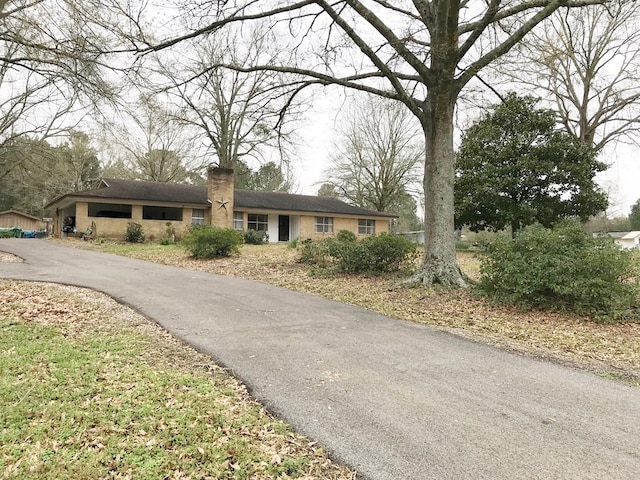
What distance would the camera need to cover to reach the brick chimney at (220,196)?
981 inches

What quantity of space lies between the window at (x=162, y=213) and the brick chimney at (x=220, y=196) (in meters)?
2.32

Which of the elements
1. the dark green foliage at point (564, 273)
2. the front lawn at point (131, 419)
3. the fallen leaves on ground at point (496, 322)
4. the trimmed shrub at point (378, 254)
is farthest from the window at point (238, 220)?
the front lawn at point (131, 419)

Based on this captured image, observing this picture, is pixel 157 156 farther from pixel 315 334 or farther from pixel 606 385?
pixel 606 385

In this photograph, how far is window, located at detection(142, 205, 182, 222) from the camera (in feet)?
82.1

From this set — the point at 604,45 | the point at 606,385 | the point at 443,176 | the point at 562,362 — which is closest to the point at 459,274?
the point at 443,176

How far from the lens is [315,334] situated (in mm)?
5496

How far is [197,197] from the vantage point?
26250 mm

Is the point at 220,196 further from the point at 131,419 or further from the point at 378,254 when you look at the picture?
the point at 131,419

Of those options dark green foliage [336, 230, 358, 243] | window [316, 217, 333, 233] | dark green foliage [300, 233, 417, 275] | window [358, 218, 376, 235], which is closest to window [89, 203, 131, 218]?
window [316, 217, 333, 233]

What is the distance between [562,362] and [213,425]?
3.96 meters

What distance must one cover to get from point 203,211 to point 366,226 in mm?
12274

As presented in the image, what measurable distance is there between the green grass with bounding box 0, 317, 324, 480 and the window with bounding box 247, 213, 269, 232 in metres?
22.9

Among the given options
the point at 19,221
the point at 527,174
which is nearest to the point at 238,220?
the point at 527,174

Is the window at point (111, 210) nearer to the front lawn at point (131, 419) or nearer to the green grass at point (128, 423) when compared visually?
the front lawn at point (131, 419)
